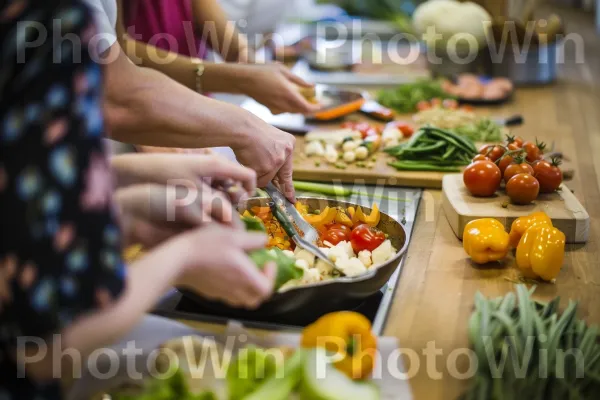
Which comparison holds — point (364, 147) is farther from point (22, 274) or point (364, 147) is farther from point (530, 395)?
point (22, 274)

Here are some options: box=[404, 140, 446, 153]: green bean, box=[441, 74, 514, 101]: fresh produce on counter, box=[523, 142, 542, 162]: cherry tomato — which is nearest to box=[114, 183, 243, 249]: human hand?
box=[523, 142, 542, 162]: cherry tomato

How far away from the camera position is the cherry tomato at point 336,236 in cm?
179

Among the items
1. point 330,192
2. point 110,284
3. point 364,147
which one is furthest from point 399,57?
point 110,284

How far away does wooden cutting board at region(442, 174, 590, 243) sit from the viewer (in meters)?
1.93

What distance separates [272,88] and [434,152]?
0.59m

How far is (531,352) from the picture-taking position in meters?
1.37

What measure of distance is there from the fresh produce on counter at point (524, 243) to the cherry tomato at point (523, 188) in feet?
0.34

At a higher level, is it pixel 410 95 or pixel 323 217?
pixel 323 217

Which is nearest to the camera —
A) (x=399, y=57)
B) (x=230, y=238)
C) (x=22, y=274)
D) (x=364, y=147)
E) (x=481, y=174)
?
(x=22, y=274)

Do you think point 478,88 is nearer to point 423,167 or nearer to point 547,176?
point 423,167

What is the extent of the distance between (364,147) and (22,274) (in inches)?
67.4

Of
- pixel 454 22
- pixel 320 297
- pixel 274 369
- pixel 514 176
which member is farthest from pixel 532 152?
pixel 454 22

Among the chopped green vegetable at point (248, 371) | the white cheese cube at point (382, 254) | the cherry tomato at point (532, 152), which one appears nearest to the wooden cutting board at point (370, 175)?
the cherry tomato at point (532, 152)

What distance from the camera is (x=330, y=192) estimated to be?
7.68 feet
